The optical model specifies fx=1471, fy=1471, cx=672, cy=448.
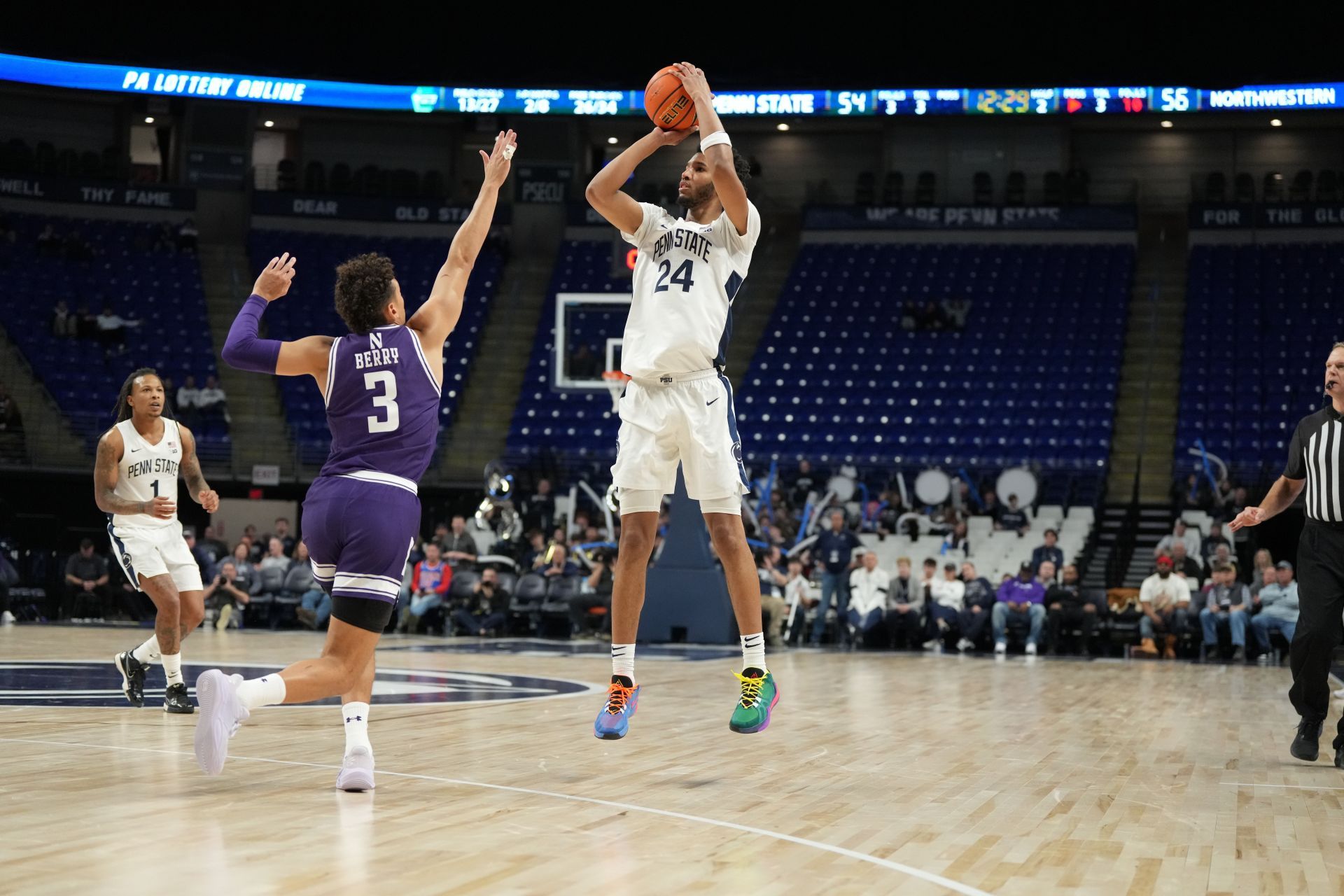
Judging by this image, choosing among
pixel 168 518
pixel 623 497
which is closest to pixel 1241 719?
pixel 623 497

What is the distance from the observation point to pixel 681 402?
591 cm

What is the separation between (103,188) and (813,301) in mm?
13986

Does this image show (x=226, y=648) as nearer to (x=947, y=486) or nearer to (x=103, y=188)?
(x=947, y=486)

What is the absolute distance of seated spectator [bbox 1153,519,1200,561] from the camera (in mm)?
17984

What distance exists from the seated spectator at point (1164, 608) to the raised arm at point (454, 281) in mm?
12845

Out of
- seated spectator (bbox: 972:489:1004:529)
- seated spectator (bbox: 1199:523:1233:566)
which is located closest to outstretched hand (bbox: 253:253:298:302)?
seated spectator (bbox: 1199:523:1233:566)

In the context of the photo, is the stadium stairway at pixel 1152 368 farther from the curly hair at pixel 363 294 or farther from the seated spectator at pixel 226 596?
the curly hair at pixel 363 294

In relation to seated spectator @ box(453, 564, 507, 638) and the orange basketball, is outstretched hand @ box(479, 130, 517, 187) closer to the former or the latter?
the orange basketball

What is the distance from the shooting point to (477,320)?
28.1 m

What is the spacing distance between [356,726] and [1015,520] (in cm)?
1643

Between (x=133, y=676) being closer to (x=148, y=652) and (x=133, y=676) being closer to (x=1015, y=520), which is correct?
(x=148, y=652)

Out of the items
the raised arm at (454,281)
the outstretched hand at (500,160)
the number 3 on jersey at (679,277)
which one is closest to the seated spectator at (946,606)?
the number 3 on jersey at (679,277)

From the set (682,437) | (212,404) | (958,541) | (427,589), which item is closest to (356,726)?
(682,437)

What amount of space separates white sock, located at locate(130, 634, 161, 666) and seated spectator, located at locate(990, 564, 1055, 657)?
34.9ft
